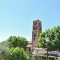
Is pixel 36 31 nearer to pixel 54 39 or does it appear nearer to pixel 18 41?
pixel 18 41

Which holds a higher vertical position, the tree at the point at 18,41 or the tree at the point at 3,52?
the tree at the point at 18,41

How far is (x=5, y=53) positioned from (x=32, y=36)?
49711mm

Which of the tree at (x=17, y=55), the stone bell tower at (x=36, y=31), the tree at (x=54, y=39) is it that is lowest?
the tree at (x=17, y=55)

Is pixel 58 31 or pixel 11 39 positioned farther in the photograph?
pixel 11 39

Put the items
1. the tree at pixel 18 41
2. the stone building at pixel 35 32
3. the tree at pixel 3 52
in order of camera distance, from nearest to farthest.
A: the tree at pixel 3 52, the tree at pixel 18 41, the stone building at pixel 35 32

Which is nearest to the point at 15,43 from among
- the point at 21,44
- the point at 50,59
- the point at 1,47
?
the point at 21,44

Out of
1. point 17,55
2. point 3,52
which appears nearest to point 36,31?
point 3,52

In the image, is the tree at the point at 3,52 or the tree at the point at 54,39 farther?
the tree at the point at 54,39

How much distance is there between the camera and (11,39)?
71.5 metres

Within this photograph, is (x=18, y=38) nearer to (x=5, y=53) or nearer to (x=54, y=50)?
(x=54, y=50)

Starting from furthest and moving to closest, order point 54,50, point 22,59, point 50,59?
point 54,50 → point 50,59 → point 22,59

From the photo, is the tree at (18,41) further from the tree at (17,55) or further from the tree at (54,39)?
the tree at (17,55)

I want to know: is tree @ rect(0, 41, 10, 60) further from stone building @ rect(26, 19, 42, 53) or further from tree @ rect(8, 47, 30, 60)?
stone building @ rect(26, 19, 42, 53)

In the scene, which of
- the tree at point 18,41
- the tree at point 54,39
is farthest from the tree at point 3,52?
the tree at point 18,41
